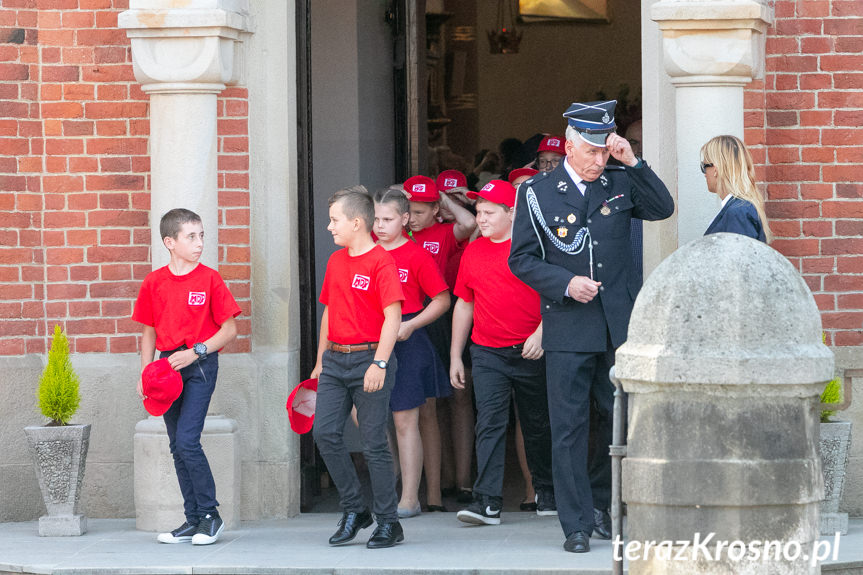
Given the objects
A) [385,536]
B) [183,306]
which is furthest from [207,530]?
[183,306]

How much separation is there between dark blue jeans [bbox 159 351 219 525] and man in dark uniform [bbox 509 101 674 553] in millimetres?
1488

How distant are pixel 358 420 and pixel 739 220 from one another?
1.86 metres

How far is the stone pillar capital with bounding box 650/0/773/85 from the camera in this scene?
650 cm

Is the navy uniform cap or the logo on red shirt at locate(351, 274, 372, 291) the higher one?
the navy uniform cap

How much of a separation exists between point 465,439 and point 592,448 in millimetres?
1572

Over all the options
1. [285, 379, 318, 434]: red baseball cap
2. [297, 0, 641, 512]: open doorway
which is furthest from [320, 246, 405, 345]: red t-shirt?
[297, 0, 641, 512]: open doorway

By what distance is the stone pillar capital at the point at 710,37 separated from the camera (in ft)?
21.3

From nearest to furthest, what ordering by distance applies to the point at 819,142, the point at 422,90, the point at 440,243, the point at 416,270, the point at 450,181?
the point at 819,142 < the point at 416,270 < the point at 440,243 < the point at 450,181 < the point at 422,90

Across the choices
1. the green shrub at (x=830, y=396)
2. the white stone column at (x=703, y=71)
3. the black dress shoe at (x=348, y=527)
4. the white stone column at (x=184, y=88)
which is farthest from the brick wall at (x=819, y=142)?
the white stone column at (x=184, y=88)

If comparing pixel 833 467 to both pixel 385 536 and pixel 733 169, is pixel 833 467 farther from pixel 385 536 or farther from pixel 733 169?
pixel 385 536

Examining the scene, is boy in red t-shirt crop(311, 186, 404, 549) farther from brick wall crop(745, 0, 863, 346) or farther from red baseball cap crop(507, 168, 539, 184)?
brick wall crop(745, 0, 863, 346)

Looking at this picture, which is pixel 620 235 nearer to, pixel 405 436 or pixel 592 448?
pixel 405 436

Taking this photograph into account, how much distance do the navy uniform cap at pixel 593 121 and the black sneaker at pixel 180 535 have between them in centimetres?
249

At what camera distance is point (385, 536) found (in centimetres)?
638
